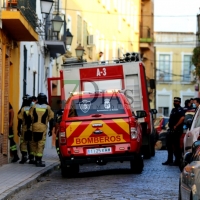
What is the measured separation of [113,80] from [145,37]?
4795 cm

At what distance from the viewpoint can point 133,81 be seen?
79.3 ft

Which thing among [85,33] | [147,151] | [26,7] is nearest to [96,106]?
[26,7]

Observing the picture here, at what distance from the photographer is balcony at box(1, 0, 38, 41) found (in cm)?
2122

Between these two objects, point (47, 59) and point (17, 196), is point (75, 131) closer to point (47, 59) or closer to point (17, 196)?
point (17, 196)

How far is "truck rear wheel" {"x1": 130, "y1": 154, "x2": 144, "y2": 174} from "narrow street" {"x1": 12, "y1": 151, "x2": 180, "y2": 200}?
193mm

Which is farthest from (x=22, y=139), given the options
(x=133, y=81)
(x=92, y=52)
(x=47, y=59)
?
(x=92, y=52)

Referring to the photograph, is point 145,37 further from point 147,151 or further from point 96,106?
point 96,106

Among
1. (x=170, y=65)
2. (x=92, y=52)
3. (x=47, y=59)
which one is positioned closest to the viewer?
(x=47, y=59)

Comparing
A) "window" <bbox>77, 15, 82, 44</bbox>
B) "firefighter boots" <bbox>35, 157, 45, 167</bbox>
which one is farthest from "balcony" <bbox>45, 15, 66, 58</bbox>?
"firefighter boots" <bbox>35, 157, 45, 167</bbox>

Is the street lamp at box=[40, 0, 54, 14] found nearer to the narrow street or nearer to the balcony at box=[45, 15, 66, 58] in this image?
the narrow street

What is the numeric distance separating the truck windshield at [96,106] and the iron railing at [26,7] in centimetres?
382

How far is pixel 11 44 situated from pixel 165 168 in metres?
5.90

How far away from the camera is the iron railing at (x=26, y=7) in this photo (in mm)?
21797

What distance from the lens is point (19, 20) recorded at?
2130cm
